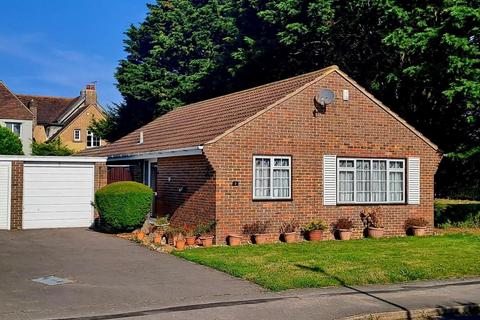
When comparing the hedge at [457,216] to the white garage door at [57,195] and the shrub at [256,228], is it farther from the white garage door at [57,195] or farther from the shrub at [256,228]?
the white garage door at [57,195]

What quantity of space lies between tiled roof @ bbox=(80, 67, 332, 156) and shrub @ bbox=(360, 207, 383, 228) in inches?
186

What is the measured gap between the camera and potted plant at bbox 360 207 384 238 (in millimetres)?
19453

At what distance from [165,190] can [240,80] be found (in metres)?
14.9

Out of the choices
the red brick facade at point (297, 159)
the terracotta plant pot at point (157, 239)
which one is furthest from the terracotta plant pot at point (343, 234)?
the terracotta plant pot at point (157, 239)

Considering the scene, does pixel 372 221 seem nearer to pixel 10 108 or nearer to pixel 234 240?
pixel 234 240

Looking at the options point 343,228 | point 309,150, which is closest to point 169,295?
point 309,150

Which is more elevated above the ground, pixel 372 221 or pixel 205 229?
pixel 372 221

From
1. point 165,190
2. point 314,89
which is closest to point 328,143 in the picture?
point 314,89

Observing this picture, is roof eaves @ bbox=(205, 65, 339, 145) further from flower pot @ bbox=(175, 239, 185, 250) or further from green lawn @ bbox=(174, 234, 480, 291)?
green lawn @ bbox=(174, 234, 480, 291)

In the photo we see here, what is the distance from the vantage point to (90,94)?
62.1 m

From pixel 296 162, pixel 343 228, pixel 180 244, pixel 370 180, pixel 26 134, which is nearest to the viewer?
pixel 180 244

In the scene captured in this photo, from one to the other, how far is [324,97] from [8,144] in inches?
840

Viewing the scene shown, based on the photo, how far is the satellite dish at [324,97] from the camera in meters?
18.9

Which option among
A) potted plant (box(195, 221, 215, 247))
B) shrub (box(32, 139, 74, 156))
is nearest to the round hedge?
potted plant (box(195, 221, 215, 247))
